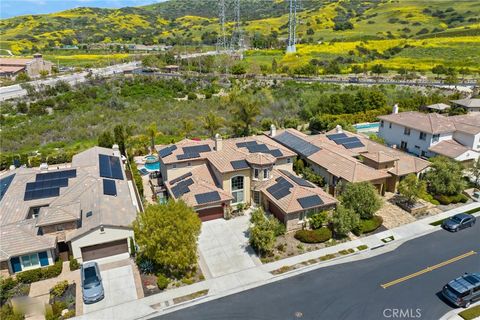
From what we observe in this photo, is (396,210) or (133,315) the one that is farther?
(396,210)

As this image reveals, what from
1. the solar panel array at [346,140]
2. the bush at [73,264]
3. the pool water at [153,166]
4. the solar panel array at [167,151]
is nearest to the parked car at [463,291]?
the solar panel array at [346,140]

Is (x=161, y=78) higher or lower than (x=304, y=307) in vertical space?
higher

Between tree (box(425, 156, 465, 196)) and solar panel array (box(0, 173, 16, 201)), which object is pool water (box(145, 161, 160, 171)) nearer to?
solar panel array (box(0, 173, 16, 201))

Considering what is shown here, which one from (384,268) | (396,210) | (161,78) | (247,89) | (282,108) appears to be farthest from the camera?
(161,78)

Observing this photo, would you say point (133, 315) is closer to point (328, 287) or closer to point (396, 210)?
point (328, 287)

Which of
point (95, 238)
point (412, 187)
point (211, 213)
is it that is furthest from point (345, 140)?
point (95, 238)

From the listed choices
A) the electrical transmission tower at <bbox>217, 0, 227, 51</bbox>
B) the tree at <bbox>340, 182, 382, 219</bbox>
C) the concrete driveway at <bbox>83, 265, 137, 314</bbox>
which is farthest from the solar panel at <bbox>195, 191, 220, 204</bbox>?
the electrical transmission tower at <bbox>217, 0, 227, 51</bbox>

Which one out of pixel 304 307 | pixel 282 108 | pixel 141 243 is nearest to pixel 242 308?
pixel 304 307

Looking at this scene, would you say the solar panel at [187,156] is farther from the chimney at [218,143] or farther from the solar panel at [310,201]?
the solar panel at [310,201]
